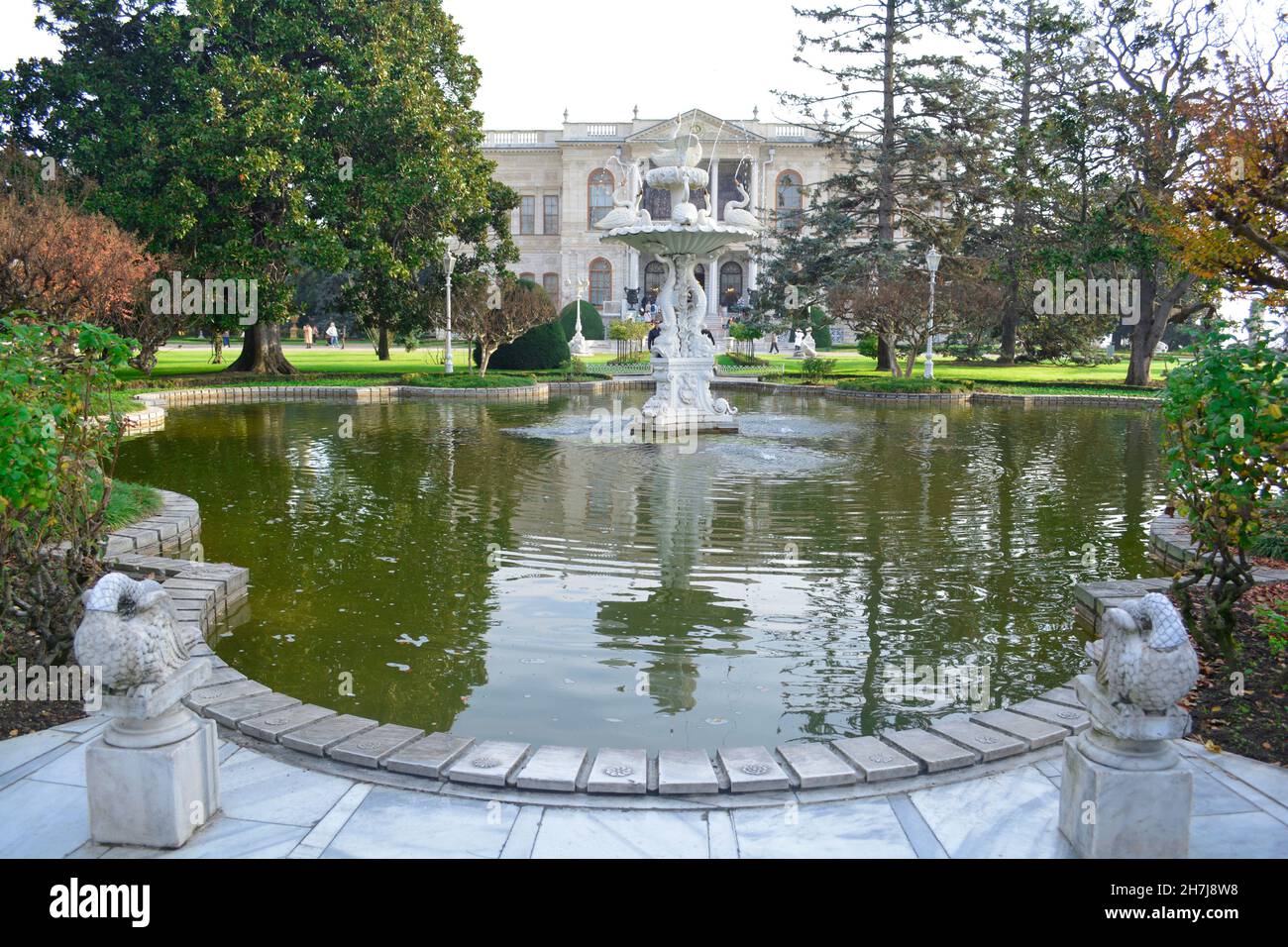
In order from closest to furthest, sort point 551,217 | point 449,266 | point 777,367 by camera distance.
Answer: point 449,266 → point 777,367 → point 551,217

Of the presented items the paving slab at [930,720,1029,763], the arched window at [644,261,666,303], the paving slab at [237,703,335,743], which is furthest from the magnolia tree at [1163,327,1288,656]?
the arched window at [644,261,666,303]

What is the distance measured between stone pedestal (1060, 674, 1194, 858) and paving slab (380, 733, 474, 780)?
2235mm

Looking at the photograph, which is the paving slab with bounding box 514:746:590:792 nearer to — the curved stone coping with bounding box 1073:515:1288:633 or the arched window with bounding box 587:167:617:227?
the curved stone coping with bounding box 1073:515:1288:633

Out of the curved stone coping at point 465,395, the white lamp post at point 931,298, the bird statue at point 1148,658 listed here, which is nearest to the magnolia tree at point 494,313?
the curved stone coping at point 465,395

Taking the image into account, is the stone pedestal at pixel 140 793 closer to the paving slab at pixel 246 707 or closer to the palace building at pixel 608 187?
the paving slab at pixel 246 707

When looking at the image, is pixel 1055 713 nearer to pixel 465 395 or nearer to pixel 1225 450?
pixel 1225 450

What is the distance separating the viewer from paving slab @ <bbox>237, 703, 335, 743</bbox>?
13.2 feet

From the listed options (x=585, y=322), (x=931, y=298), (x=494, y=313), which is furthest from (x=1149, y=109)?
(x=585, y=322)

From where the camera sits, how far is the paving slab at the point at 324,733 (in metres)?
3.88

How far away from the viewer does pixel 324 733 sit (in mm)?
3963

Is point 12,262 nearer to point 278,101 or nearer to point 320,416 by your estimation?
point 320,416

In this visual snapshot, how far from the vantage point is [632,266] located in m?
53.5

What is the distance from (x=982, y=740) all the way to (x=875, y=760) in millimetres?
496

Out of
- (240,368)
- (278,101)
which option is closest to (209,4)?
(278,101)
